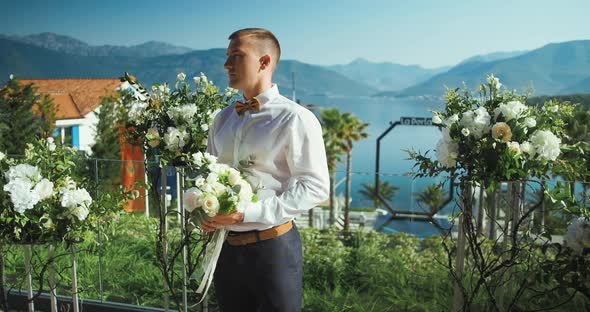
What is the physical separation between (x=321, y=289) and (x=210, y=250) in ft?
7.21

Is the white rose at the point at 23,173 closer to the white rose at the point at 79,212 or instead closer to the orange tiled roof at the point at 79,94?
the white rose at the point at 79,212

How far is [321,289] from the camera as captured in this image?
3705 mm

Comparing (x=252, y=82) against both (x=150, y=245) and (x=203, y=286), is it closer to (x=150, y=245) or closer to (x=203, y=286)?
(x=203, y=286)

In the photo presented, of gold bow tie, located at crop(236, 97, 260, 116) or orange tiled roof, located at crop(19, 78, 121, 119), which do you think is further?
orange tiled roof, located at crop(19, 78, 121, 119)

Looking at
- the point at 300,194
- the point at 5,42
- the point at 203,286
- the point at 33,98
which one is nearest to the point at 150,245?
the point at 203,286

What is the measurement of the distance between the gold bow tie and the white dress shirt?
0.05ft

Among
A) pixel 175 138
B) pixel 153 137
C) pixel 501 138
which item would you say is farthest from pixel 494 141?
pixel 153 137

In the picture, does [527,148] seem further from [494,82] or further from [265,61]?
[265,61]

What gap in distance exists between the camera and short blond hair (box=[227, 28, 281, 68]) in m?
1.63

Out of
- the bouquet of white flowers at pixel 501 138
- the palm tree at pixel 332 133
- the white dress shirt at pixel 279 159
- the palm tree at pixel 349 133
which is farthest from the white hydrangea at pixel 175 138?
the palm tree at pixel 349 133

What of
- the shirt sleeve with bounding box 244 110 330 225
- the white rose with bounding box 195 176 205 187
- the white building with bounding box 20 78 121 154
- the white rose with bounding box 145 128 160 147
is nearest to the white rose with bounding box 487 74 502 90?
the shirt sleeve with bounding box 244 110 330 225

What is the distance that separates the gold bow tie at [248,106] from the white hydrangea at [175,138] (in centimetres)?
75

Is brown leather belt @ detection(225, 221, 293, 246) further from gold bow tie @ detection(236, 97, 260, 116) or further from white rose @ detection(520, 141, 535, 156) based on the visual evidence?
white rose @ detection(520, 141, 535, 156)

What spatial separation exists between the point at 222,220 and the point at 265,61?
0.52m
